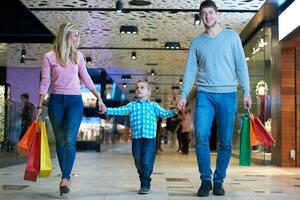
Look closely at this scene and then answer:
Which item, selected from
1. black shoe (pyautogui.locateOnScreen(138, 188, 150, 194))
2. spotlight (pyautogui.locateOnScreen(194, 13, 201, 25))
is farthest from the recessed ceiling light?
black shoe (pyautogui.locateOnScreen(138, 188, 150, 194))

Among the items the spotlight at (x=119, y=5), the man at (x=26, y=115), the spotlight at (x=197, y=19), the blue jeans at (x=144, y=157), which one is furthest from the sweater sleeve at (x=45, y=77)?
the spotlight at (x=197, y=19)

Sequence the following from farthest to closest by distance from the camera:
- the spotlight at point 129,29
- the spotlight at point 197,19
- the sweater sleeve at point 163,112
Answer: the spotlight at point 129,29, the spotlight at point 197,19, the sweater sleeve at point 163,112

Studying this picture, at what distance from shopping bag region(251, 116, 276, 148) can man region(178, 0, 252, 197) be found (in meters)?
0.35

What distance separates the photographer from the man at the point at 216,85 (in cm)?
467

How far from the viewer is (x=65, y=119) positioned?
474 cm

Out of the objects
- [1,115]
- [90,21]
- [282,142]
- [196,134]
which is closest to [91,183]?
[196,134]

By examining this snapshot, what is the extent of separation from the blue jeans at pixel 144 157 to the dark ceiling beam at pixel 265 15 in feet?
18.0

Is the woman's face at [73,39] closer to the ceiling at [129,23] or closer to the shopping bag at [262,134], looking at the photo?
the shopping bag at [262,134]

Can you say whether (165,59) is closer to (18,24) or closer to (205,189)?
(18,24)

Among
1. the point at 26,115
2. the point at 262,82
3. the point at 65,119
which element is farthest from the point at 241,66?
the point at 26,115

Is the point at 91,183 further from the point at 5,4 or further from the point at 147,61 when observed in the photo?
the point at 147,61

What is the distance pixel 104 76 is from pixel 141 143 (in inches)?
734

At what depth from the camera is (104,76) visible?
2355cm

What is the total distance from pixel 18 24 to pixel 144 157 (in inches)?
377
